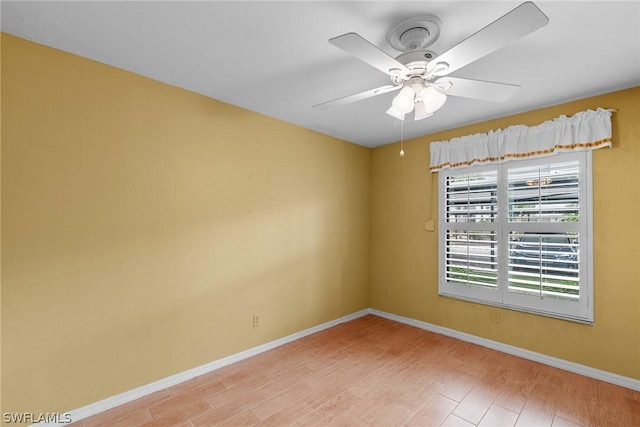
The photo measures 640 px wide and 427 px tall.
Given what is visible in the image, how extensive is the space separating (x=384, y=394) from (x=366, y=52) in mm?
2375

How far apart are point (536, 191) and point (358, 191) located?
2049mm

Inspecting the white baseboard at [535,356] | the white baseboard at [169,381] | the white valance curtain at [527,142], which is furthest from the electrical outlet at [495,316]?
the white baseboard at [169,381]

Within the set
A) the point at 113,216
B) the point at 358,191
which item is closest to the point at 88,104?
the point at 113,216

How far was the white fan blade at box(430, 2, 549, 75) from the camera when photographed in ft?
3.66

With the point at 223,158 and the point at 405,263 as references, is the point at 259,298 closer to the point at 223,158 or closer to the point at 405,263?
the point at 223,158

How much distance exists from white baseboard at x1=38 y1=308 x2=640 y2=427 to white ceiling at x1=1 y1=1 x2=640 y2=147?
2.38 m

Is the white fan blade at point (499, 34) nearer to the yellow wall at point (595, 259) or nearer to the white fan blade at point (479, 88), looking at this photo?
the white fan blade at point (479, 88)

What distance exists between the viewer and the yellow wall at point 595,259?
2373 millimetres

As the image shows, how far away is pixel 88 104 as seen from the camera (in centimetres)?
205

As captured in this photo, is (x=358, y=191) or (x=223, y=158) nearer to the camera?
(x=223, y=158)

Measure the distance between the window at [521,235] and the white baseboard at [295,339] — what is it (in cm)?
43

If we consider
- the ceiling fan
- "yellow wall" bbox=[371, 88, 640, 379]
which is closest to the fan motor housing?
the ceiling fan

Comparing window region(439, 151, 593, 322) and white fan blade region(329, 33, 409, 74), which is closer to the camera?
white fan blade region(329, 33, 409, 74)

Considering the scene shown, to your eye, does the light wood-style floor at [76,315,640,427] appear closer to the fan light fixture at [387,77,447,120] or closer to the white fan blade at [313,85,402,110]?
the fan light fixture at [387,77,447,120]
